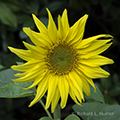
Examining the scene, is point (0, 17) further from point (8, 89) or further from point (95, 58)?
point (95, 58)

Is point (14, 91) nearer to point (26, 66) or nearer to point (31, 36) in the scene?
point (26, 66)

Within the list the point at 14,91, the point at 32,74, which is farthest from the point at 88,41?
the point at 14,91

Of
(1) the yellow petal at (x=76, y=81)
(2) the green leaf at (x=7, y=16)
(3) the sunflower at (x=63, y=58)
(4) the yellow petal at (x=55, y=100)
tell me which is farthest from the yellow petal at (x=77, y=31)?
(2) the green leaf at (x=7, y=16)

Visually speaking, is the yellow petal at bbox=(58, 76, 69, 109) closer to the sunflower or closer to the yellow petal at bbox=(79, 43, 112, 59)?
the sunflower

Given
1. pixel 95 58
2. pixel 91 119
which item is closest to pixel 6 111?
pixel 91 119

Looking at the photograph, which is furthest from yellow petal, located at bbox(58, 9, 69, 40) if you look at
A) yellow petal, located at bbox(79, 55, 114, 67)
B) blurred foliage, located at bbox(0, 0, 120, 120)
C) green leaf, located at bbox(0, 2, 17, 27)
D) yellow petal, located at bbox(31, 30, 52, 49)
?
green leaf, located at bbox(0, 2, 17, 27)

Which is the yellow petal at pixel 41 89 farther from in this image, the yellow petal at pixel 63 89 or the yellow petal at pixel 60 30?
the yellow petal at pixel 60 30
